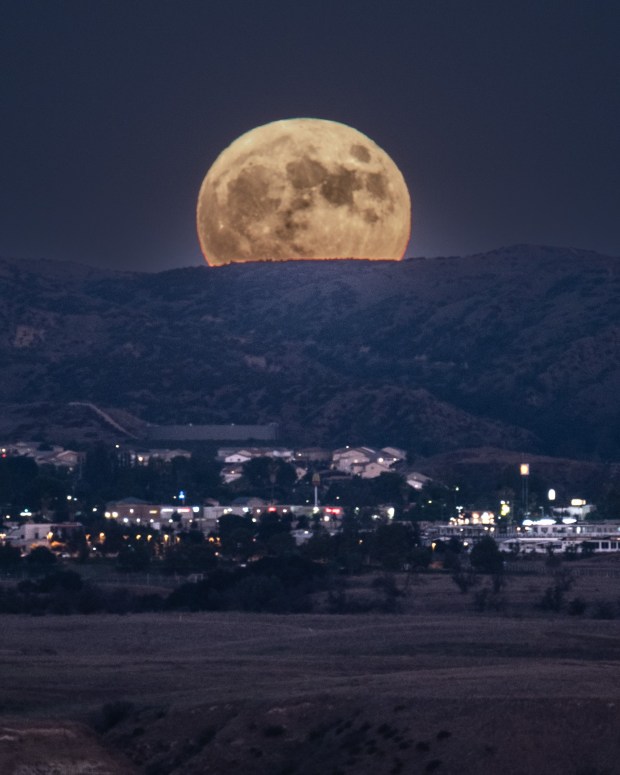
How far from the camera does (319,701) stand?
48.9m

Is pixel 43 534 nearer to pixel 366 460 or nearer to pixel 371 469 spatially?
pixel 371 469

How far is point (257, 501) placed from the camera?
159625mm

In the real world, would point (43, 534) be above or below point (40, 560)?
above

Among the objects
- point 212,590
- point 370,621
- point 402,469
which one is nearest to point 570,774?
point 370,621

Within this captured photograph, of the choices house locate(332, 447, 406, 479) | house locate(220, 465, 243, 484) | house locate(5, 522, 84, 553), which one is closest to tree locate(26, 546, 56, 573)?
house locate(5, 522, 84, 553)

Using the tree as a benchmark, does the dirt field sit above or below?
below

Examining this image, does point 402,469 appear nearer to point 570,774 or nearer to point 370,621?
point 370,621

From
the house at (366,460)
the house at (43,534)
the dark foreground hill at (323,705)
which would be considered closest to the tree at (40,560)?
→ the house at (43,534)

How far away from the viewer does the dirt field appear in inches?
1729

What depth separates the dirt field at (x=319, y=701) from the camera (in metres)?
43.9

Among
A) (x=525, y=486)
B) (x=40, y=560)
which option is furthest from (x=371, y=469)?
(x=40, y=560)

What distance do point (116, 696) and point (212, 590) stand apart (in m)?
36.7

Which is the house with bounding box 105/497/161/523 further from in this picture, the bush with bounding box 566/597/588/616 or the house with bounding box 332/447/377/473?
the bush with bounding box 566/597/588/616

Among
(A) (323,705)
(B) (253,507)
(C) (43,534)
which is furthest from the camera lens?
(B) (253,507)
